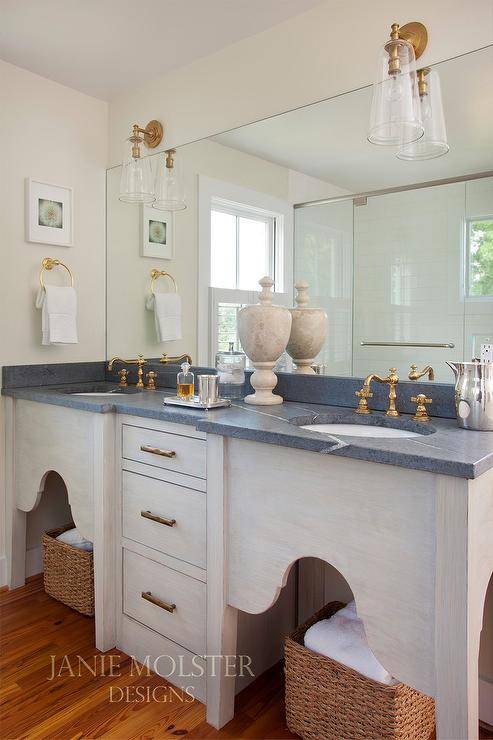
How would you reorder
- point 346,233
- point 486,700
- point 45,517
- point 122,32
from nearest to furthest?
point 486,700, point 346,233, point 122,32, point 45,517

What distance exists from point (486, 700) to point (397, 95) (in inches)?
70.9

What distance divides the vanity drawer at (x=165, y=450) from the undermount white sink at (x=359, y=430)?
0.34 metres

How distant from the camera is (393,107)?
1570 millimetres

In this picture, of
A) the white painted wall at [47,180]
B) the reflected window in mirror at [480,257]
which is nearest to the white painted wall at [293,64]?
the white painted wall at [47,180]

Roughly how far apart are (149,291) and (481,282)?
4.96 ft

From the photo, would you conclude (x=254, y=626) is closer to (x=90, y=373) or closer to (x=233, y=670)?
(x=233, y=670)

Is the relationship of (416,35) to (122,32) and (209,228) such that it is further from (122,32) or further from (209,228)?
(122,32)

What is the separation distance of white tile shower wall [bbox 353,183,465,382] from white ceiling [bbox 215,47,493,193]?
8cm

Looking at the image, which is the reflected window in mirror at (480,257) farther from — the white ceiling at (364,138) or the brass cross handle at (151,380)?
the brass cross handle at (151,380)

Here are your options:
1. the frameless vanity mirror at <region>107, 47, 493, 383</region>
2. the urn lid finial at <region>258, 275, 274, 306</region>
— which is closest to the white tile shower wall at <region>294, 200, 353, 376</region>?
the frameless vanity mirror at <region>107, 47, 493, 383</region>

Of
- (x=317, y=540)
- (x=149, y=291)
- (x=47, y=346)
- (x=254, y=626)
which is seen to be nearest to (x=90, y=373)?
(x=47, y=346)

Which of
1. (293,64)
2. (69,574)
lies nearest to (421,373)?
(293,64)

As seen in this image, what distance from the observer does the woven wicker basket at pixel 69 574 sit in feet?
7.02

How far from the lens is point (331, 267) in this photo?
1.87 meters
